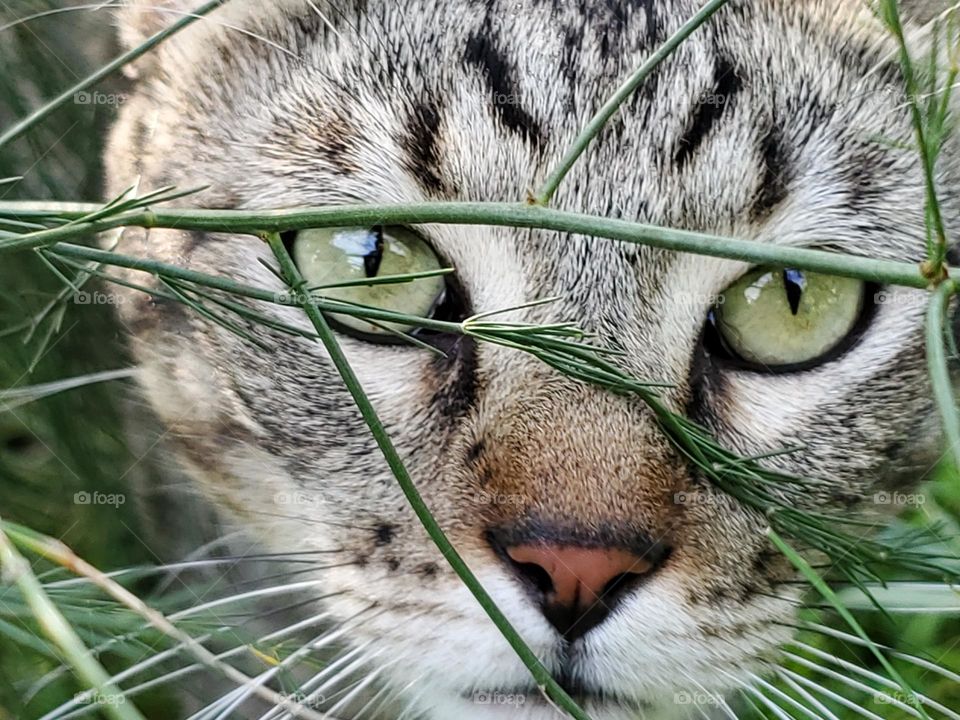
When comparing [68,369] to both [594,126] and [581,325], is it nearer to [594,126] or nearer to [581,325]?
[581,325]

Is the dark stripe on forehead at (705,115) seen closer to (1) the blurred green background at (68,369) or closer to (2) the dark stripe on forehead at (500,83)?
(2) the dark stripe on forehead at (500,83)

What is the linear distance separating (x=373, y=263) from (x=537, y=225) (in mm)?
450

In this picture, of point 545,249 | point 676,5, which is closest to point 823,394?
point 545,249

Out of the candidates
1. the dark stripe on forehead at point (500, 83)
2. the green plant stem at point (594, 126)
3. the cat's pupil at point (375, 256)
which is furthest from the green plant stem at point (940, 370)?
the cat's pupil at point (375, 256)

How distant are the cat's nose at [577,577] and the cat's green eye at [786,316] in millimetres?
343

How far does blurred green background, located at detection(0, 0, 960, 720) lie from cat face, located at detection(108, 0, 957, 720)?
0.84 meters

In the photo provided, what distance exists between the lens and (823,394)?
1300 millimetres

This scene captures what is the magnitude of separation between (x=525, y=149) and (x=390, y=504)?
48 cm

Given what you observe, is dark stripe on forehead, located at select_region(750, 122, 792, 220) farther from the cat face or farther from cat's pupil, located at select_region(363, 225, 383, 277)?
cat's pupil, located at select_region(363, 225, 383, 277)

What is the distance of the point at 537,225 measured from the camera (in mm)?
870

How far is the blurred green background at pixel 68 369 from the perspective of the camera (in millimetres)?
2062

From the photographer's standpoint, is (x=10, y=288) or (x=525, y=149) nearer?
(x=525, y=149)

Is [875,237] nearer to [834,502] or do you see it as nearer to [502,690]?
[834,502]

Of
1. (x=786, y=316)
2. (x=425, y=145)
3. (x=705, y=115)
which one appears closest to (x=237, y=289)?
(x=425, y=145)
